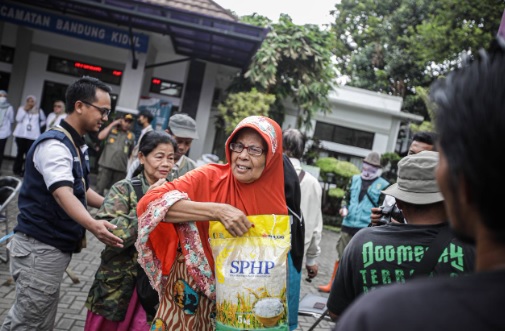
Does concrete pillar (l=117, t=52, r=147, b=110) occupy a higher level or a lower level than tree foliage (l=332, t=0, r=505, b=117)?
lower

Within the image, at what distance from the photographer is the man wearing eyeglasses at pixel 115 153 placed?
8.08m

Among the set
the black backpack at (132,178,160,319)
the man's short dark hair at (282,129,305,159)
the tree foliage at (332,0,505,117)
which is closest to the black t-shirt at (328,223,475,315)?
the black backpack at (132,178,160,319)

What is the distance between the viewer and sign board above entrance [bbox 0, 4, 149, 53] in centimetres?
1008

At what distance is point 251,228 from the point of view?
91.5 inches

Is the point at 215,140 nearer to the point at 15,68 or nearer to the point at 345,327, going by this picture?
the point at 15,68

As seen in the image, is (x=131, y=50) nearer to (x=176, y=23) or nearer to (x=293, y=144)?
(x=176, y=23)

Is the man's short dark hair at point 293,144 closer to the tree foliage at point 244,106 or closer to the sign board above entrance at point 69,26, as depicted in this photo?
the sign board above entrance at point 69,26

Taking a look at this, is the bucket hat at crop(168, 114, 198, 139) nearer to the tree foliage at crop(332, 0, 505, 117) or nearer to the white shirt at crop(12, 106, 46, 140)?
the white shirt at crop(12, 106, 46, 140)

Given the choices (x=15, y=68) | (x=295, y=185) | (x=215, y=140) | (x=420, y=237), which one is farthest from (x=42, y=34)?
(x=420, y=237)

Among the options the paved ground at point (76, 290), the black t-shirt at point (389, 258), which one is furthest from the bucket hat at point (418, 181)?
the paved ground at point (76, 290)

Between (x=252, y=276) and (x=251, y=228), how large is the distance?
0.77ft

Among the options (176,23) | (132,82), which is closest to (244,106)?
(132,82)

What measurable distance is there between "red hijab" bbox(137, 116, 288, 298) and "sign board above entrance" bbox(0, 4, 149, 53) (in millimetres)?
9012

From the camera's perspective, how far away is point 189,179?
8.22 ft
